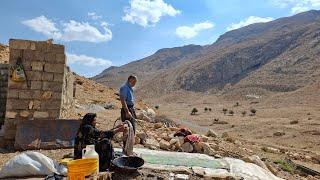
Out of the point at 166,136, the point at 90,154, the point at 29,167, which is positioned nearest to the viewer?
the point at 90,154

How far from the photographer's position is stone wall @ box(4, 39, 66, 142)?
9.48 metres

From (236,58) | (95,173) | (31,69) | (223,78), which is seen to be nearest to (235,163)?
(95,173)

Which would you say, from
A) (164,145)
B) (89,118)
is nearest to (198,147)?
(164,145)

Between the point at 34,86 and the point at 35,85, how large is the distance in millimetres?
32

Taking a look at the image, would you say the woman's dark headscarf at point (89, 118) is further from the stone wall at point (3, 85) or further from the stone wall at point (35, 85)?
the stone wall at point (3, 85)

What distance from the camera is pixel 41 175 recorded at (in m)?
7.05

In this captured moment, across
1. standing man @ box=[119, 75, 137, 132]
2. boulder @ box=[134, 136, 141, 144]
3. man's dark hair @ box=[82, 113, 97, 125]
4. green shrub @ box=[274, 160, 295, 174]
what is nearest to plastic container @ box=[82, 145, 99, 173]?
man's dark hair @ box=[82, 113, 97, 125]

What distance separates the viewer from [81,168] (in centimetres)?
612

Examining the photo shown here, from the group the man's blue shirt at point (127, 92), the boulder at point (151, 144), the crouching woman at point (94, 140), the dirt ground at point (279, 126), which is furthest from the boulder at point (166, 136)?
the crouching woman at point (94, 140)

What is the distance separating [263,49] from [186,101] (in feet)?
76.1

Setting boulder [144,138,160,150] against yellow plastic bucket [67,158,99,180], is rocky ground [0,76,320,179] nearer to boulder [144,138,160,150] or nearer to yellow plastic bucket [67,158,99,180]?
boulder [144,138,160,150]

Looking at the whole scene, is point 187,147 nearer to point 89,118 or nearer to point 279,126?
point 89,118

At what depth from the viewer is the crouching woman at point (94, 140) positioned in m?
6.84

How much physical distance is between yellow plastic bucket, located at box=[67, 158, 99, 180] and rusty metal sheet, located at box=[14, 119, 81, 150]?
3.21m
